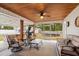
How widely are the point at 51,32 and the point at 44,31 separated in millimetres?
179

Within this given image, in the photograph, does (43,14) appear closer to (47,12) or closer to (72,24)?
(47,12)

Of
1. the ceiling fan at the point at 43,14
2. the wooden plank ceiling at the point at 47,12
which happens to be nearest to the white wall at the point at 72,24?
the wooden plank ceiling at the point at 47,12

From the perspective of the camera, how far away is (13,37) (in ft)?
11.4

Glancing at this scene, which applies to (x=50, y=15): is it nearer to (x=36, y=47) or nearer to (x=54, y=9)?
(x=54, y=9)

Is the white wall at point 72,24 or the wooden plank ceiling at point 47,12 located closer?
the wooden plank ceiling at point 47,12

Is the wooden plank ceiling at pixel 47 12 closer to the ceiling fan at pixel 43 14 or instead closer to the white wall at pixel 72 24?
the ceiling fan at pixel 43 14

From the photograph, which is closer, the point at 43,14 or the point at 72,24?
the point at 43,14

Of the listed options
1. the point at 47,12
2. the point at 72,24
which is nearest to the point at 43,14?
the point at 47,12

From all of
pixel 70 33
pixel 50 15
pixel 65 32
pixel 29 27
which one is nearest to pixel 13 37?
pixel 29 27

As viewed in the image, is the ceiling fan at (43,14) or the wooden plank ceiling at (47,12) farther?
the ceiling fan at (43,14)

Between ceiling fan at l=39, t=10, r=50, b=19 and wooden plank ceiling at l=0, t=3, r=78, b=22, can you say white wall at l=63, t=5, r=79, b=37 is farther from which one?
ceiling fan at l=39, t=10, r=50, b=19

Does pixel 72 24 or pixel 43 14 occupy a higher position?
pixel 43 14

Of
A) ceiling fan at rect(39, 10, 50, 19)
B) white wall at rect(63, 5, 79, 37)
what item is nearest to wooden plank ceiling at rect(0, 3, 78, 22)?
ceiling fan at rect(39, 10, 50, 19)

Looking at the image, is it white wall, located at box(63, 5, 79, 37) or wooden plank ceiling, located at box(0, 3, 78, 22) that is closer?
wooden plank ceiling, located at box(0, 3, 78, 22)
